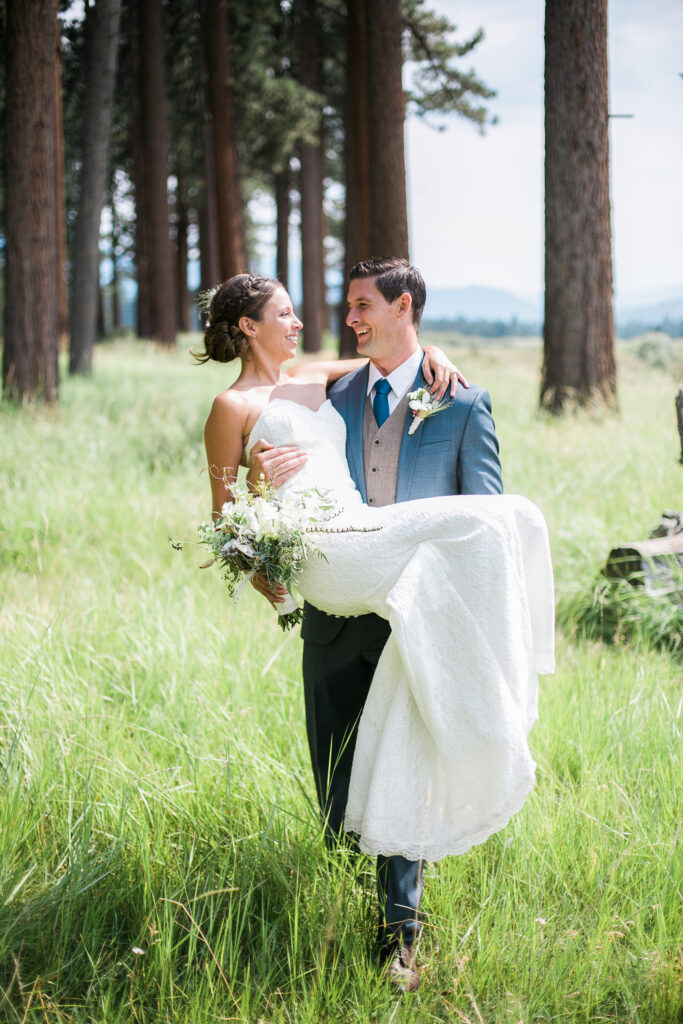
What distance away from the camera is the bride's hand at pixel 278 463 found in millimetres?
2654

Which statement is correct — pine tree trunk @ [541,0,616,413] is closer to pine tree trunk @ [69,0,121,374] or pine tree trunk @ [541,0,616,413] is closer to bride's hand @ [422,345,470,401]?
bride's hand @ [422,345,470,401]

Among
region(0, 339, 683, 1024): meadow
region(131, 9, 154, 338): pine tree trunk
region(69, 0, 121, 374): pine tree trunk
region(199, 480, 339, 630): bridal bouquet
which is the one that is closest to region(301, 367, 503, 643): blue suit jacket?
region(199, 480, 339, 630): bridal bouquet

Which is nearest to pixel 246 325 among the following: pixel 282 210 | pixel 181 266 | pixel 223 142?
pixel 223 142

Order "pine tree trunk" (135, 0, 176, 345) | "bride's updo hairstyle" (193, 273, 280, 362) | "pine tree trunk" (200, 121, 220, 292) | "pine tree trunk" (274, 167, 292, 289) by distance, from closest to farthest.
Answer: "bride's updo hairstyle" (193, 273, 280, 362)
"pine tree trunk" (135, 0, 176, 345)
"pine tree trunk" (200, 121, 220, 292)
"pine tree trunk" (274, 167, 292, 289)

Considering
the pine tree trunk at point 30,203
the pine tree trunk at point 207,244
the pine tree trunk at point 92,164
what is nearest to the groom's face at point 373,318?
the pine tree trunk at point 30,203

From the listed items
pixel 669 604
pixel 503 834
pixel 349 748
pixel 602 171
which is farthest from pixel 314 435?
pixel 602 171

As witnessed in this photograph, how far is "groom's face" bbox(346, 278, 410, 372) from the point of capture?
2.73m

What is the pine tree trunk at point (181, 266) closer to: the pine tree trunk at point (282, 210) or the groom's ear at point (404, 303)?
the pine tree trunk at point (282, 210)

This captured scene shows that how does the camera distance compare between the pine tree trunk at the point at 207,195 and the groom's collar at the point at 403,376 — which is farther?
the pine tree trunk at the point at 207,195

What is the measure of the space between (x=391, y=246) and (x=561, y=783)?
8640 millimetres

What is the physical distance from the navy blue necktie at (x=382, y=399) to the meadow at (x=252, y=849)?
4.36 feet

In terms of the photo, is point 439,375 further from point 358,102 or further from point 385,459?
point 358,102

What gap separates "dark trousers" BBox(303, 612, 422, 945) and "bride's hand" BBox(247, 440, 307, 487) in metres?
0.53

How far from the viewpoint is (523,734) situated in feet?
8.01
